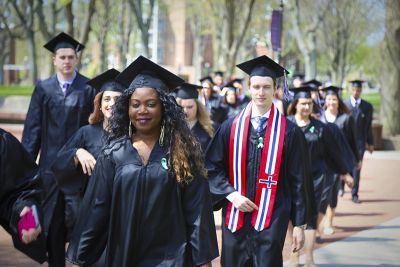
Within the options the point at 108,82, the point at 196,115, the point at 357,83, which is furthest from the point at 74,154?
the point at 357,83

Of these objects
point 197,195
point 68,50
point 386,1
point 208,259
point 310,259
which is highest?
point 386,1

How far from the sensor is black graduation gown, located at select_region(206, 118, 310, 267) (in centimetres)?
581

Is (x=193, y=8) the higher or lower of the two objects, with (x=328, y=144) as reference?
higher

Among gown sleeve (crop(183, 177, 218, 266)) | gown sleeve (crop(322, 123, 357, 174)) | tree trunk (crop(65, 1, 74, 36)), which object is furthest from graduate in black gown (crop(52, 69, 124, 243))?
tree trunk (crop(65, 1, 74, 36))

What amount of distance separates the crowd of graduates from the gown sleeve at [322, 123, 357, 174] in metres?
0.01

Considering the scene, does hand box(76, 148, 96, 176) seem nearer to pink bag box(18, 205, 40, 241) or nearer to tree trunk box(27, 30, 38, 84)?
pink bag box(18, 205, 40, 241)

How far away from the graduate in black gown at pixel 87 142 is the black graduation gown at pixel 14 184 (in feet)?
5.62

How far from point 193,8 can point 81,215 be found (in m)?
53.8

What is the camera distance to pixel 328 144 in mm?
8883

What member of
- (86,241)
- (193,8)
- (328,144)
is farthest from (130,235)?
(193,8)

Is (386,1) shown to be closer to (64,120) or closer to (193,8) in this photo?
(64,120)

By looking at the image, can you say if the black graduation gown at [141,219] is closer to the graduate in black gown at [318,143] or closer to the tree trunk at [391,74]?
the graduate in black gown at [318,143]

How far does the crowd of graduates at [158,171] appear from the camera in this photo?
14.7 ft

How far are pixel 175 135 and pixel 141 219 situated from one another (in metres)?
0.51
